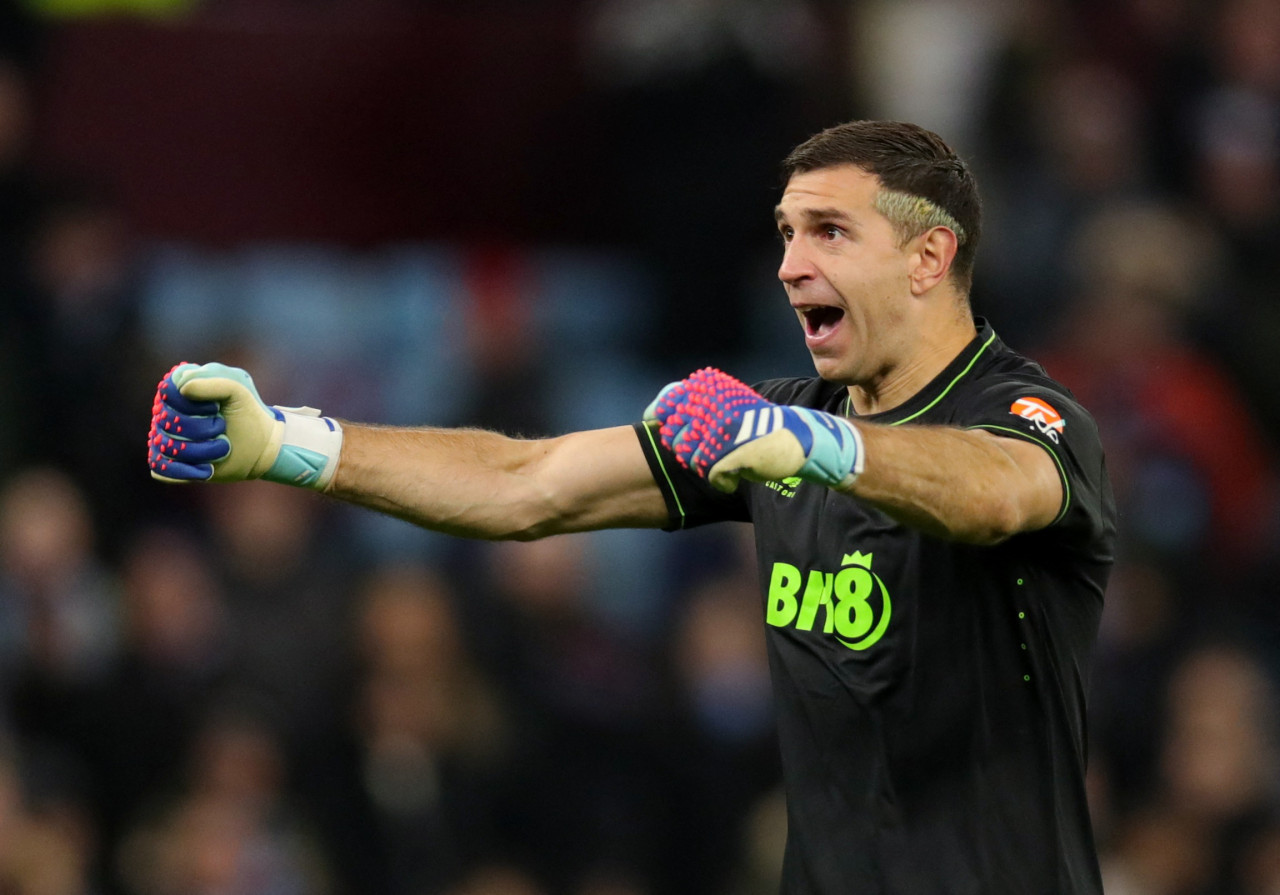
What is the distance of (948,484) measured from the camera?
3604mm

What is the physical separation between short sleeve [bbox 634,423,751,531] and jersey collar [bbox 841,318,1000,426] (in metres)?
0.43

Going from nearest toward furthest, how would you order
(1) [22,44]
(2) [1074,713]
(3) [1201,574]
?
(2) [1074,713] < (3) [1201,574] < (1) [22,44]

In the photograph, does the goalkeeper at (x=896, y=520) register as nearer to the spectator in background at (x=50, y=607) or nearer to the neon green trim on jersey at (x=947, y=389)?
the neon green trim on jersey at (x=947, y=389)

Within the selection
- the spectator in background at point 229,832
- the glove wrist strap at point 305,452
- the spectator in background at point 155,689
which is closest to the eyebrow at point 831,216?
the glove wrist strap at point 305,452

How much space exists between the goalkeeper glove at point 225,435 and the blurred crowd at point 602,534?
3980 millimetres

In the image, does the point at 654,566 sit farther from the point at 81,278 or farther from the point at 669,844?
the point at 81,278

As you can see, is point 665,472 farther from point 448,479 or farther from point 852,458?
point 852,458

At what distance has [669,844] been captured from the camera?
26.6 feet

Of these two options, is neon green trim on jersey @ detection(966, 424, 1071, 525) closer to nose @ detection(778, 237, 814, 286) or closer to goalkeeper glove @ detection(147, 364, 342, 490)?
nose @ detection(778, 237, 814, 286)

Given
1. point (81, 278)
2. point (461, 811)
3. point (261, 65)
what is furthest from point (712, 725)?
point (261, 65)

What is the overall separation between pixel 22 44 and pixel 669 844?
4940 mm

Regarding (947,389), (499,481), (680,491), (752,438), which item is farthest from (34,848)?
(752,438)

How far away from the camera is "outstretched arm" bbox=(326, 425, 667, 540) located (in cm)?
436

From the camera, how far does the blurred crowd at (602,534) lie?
8000 mm
